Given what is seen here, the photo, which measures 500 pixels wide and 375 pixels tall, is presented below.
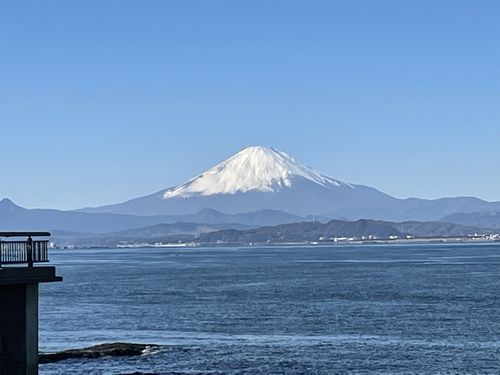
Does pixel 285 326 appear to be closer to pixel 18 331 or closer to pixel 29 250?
pixel 29 250

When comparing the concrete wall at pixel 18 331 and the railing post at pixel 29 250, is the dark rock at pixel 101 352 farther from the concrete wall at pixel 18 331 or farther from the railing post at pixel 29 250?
the concrete wall at pixel 18 331

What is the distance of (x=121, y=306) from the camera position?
78375mm

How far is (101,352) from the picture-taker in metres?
48.0

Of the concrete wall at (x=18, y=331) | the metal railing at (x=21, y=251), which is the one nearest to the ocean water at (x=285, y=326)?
the metal railing at (x=21, y=251)

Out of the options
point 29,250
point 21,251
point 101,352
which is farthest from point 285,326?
point 29,250

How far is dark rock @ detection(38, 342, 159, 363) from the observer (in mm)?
46553

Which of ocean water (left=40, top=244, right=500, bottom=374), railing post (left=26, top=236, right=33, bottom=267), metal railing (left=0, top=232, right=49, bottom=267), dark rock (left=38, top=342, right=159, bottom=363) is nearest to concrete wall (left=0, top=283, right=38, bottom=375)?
railing post (left=26, top=236, right=33, bottom=267)

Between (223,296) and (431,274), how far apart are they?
4358 centimetres

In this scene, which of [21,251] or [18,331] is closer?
[18,331]

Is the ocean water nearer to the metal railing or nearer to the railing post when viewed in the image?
the metal railing

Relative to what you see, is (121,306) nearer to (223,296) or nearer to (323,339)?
(223,296)

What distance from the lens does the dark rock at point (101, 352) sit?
46.6 meters

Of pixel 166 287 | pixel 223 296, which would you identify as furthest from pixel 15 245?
pixel 166 287

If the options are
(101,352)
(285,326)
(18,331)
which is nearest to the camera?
(18,331)
